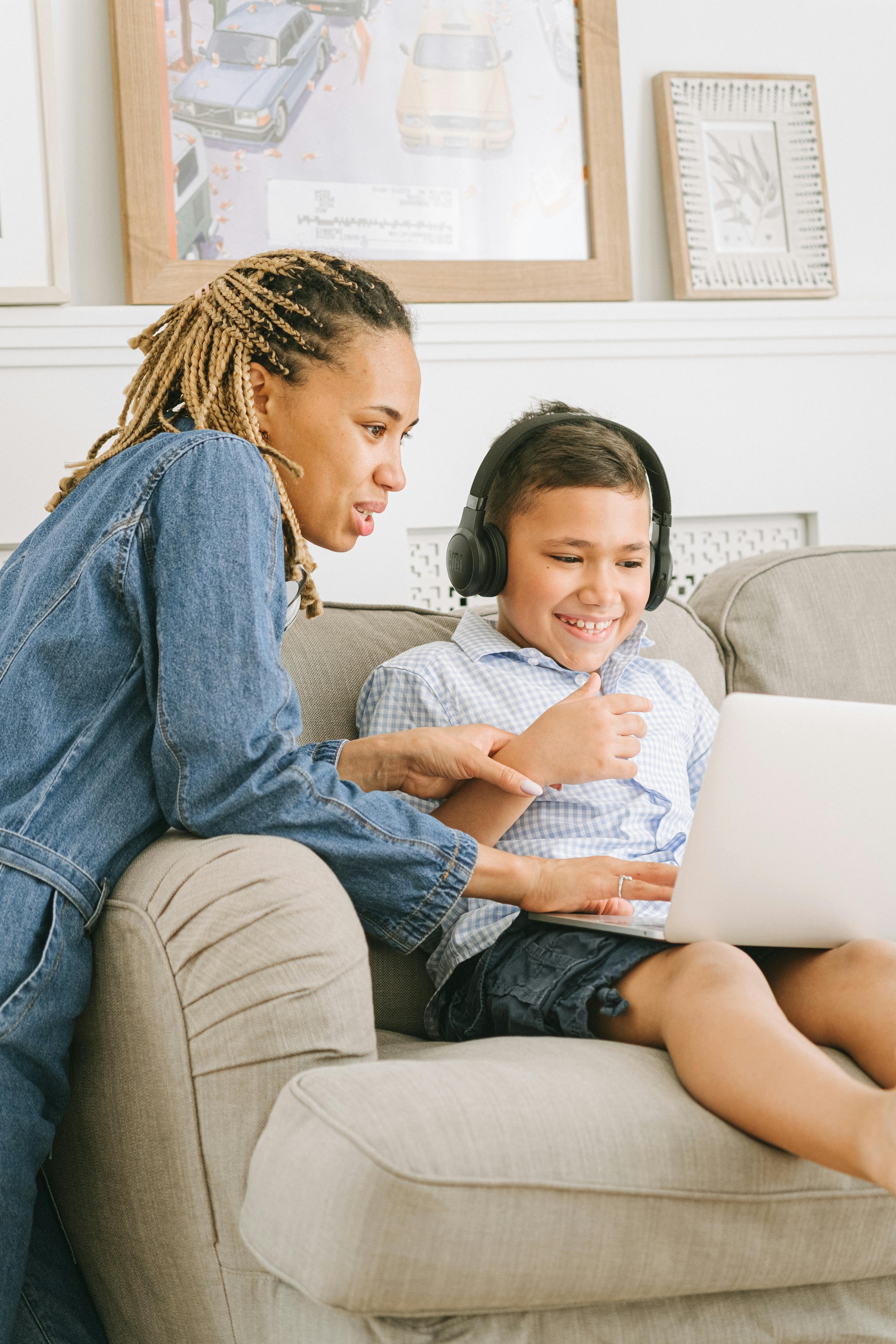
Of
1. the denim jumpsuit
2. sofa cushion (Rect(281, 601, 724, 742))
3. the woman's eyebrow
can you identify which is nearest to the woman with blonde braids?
the denim jumpsuit

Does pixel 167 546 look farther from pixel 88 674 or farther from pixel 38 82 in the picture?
pixel 38 82

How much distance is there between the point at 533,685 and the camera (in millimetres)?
1373

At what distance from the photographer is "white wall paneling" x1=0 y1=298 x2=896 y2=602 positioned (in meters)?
1.71

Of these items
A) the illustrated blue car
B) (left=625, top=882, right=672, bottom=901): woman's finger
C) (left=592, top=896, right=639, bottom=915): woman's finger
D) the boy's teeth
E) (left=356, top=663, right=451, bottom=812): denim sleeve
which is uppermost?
the illustrated blue car

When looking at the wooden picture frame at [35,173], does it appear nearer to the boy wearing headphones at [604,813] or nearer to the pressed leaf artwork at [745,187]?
the boy wearing headphones at [604,813]

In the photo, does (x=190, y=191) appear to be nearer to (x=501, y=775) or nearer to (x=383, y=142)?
(x=383, y=142)

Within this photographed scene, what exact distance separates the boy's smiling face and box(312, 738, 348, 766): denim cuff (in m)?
Result: 0.30

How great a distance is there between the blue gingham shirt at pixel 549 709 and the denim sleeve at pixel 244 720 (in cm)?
18

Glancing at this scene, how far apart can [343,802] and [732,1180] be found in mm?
397

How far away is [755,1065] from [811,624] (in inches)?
33.4

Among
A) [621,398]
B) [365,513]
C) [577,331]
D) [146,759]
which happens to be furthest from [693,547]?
[146,759]

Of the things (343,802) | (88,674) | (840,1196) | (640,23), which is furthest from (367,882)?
(640,23)

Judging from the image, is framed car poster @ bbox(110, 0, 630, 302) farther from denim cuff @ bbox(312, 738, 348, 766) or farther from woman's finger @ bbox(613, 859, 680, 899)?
woman's finger @ bbox(613, 859, 680, 899)

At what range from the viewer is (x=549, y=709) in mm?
1218
